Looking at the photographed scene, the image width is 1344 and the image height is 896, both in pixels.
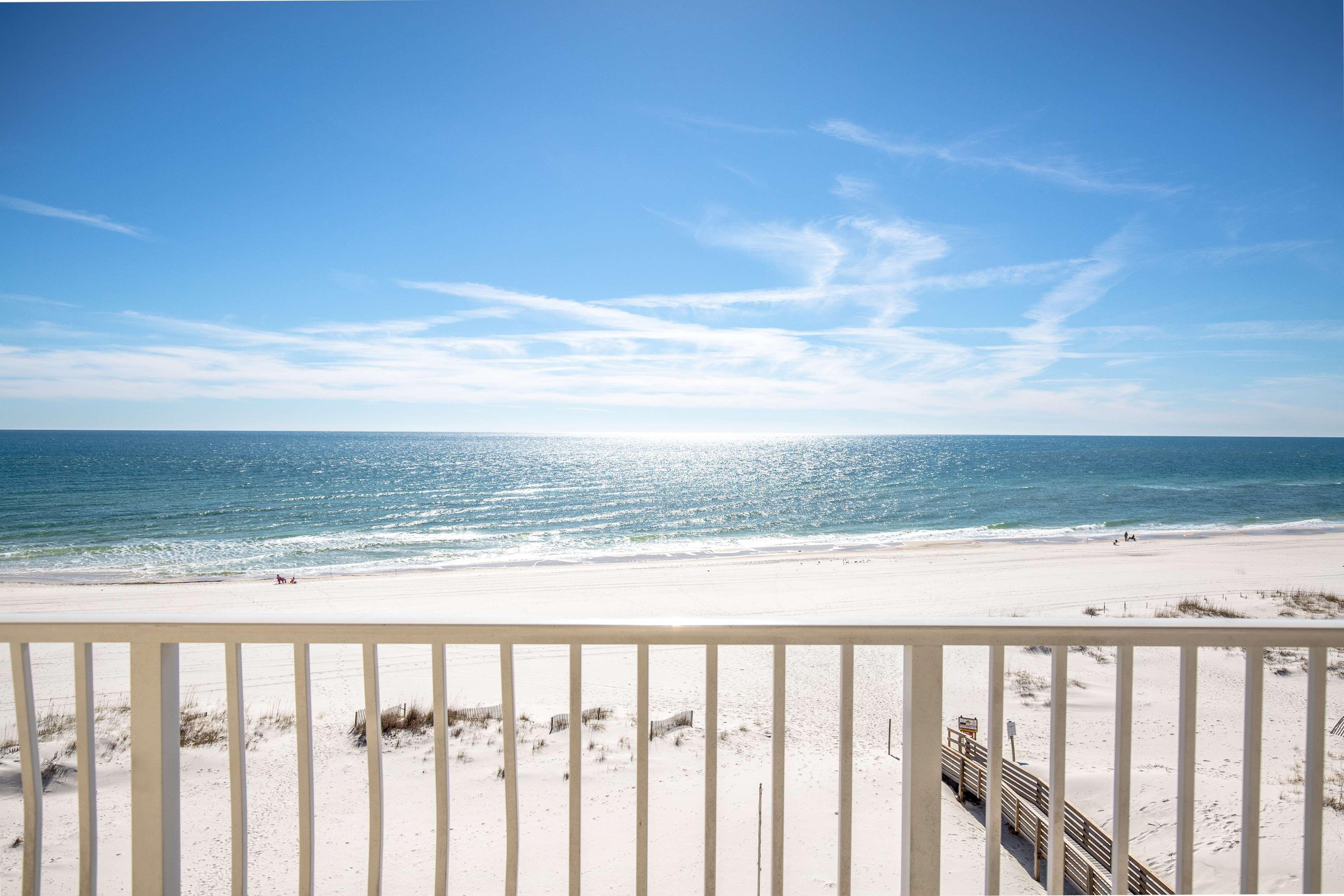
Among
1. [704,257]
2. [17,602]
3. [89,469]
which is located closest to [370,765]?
[17,602]

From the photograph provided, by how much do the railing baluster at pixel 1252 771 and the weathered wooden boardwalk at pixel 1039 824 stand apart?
4.66 feet

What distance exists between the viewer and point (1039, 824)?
3.43 metres

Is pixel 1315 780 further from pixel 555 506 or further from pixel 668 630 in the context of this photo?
pixel 555 506

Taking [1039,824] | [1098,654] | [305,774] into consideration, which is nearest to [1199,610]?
[1098,654]

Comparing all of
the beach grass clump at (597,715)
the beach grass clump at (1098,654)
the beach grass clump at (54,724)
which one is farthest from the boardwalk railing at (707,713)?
the beach grass clump at (1098,654)

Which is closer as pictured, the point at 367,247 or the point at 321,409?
the point at 367,247

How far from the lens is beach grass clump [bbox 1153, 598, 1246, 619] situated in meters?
10.4

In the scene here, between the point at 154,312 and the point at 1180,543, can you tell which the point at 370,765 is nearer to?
the point at 1180,543

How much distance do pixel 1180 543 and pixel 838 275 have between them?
16.7 meters

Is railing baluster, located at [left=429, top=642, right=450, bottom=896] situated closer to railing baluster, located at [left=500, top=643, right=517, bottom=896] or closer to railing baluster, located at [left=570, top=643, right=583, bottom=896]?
railing baluster, located at [left=500, top=643, right=517, bottom=896]

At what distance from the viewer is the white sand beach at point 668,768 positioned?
115 inches

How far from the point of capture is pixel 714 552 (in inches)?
827

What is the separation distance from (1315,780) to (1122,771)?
0.44 meters

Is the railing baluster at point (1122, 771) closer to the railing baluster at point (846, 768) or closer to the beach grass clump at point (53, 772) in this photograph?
the railing baluster at point (846, 768)
